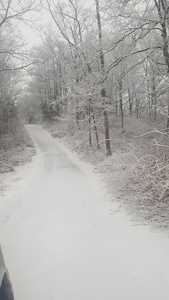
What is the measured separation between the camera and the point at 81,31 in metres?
19.8

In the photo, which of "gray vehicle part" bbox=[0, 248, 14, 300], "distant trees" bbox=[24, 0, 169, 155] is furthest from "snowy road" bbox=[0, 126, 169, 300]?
"distant trees" bbox=[24, 0, 169, 155]

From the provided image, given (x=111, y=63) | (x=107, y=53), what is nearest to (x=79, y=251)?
(x=111, y=63)

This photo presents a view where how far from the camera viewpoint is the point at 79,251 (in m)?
4.23

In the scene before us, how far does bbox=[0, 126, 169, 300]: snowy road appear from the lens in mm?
3238

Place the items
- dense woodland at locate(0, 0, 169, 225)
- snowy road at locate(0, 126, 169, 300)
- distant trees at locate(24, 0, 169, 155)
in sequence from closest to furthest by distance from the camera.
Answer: snowy road at locate(0, 126, 169, 300), dense woodland at locate(0, 0, 169, 225), distant trees at locate(24, 0, 169, 155)

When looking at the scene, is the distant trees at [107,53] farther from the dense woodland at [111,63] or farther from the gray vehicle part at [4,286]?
the gray vehicle part at [4,286]

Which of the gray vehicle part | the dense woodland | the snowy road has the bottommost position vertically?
the snowy road

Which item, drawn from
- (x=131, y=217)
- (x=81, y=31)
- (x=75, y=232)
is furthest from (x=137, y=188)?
(x=81, y=31)

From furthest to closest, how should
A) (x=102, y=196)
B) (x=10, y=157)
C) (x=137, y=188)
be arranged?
1. (x=10, y=157)
2. (x=102, y=196)
3. (x=137, y=188)

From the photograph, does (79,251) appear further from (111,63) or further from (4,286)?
(111,63)

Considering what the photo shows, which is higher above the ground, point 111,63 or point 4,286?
point 111,63

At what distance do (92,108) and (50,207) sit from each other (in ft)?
35.7

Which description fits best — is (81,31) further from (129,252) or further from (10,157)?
(129,252)

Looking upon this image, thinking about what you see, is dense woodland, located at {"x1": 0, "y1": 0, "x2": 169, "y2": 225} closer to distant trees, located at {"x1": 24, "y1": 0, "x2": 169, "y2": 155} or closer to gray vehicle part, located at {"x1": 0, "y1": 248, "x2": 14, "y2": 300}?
distant trees, located at {"x1": 24, "y1": 0, "x2": 169, "y2": 155}
